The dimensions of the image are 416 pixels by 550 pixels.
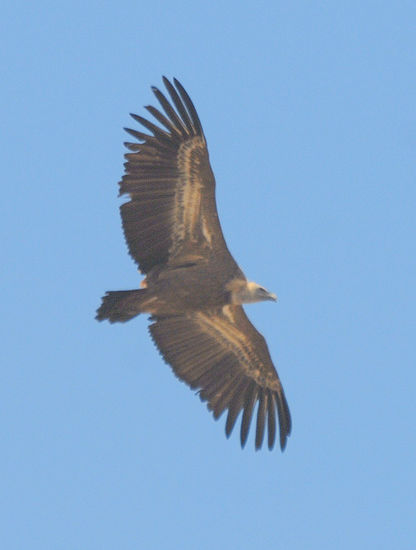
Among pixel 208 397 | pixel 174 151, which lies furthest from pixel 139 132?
pixel 208 397

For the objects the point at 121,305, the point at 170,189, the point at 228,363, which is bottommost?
the point at 228,363

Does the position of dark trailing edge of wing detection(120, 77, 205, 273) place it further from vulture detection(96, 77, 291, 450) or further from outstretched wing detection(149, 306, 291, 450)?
outstretched wing detection(149, 306, 291, 450)

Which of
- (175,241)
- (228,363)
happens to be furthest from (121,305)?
(228,363)

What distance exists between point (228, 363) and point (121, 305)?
8.22ft

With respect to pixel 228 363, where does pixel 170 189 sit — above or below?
above

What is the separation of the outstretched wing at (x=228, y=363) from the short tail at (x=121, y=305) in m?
1.02

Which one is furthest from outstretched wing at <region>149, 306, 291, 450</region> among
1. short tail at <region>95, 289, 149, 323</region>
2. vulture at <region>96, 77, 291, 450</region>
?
short tail at <region>95, 289, 149, 323</region>

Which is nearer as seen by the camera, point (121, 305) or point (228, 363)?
point (121, 305)

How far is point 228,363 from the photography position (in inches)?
878

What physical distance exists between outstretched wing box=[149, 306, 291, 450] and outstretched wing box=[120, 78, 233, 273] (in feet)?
4.47

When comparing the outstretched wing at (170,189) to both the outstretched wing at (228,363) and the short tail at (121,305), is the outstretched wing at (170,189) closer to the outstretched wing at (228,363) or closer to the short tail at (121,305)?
the short tail at (121,305)

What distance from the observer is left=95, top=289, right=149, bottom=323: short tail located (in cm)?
2048

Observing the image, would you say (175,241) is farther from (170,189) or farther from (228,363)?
(228,363)

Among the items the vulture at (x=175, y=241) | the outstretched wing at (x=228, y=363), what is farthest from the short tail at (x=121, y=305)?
the outstretched wing at (x=228, y=363)
